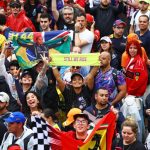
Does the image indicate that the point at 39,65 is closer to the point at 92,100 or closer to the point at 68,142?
the point at 92,100

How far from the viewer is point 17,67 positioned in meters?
13.6

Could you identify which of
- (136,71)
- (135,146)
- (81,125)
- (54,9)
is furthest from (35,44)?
(135,146)

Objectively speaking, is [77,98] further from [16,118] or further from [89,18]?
[89,18]

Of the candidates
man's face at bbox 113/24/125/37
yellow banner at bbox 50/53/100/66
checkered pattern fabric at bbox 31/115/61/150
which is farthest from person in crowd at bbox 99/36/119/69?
checkered pattern fabric at bbox 31/115/61/150

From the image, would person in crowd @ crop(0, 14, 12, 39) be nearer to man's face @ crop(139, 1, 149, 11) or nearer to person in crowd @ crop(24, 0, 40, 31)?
person in crowd @ crop(24, 0, 40, 31)

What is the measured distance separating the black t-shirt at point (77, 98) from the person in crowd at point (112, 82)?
210mm

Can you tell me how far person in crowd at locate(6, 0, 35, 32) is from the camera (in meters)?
15.7

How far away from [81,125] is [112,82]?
185 centimetres

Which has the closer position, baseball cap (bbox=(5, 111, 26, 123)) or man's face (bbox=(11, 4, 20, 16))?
baseball cap (bbox=(5, 111, 26, 123))

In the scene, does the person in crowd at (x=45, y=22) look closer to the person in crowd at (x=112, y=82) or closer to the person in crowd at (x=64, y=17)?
the person in crowd at (x=64, y=17)

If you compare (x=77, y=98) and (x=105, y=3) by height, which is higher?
(x=105, y=3)

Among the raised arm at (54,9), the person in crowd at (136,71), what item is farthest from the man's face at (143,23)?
the raised arm at (54,9)

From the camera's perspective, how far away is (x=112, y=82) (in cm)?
1301

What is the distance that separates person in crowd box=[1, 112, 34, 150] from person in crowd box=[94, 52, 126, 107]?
2.39m
